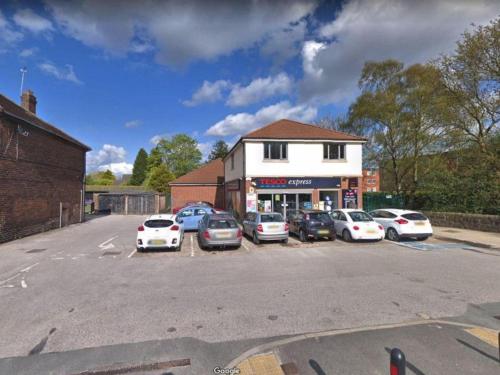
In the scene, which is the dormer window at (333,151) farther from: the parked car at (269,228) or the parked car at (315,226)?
the parked car at (269,228)

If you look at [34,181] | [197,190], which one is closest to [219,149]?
[197,190]

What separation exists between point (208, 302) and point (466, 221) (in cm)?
1667

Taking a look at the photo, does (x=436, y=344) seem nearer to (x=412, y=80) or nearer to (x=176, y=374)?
(x=176, y=374)

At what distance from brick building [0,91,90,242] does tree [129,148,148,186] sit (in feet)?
164

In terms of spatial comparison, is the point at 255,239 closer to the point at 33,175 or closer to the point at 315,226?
the point at 315,226

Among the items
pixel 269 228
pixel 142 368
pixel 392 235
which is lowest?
pixel 142 368

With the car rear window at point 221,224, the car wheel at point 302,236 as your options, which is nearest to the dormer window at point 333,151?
the car wheel at point 302,236

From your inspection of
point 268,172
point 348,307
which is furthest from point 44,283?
point 268,172

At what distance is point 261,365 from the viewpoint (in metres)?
3.43

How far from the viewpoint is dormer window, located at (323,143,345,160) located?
19.4m

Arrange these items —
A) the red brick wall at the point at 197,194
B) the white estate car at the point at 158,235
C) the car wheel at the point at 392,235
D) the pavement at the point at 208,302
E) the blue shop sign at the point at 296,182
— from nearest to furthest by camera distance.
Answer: the pavement at the point at 208,302 < the white estate car at the point at 158,235 < the car wheel at the point at 392,235 < the blue shop sign at the point at 296,182 < the red brick wall at the point at 197,194

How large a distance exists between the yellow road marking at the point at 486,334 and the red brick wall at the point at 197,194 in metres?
26.6

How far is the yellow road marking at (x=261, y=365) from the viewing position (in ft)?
10.8

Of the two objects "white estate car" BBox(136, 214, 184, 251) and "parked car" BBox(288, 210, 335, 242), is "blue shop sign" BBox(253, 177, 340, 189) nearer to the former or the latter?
"parked car" BBox(288, 210, 335, 242)
